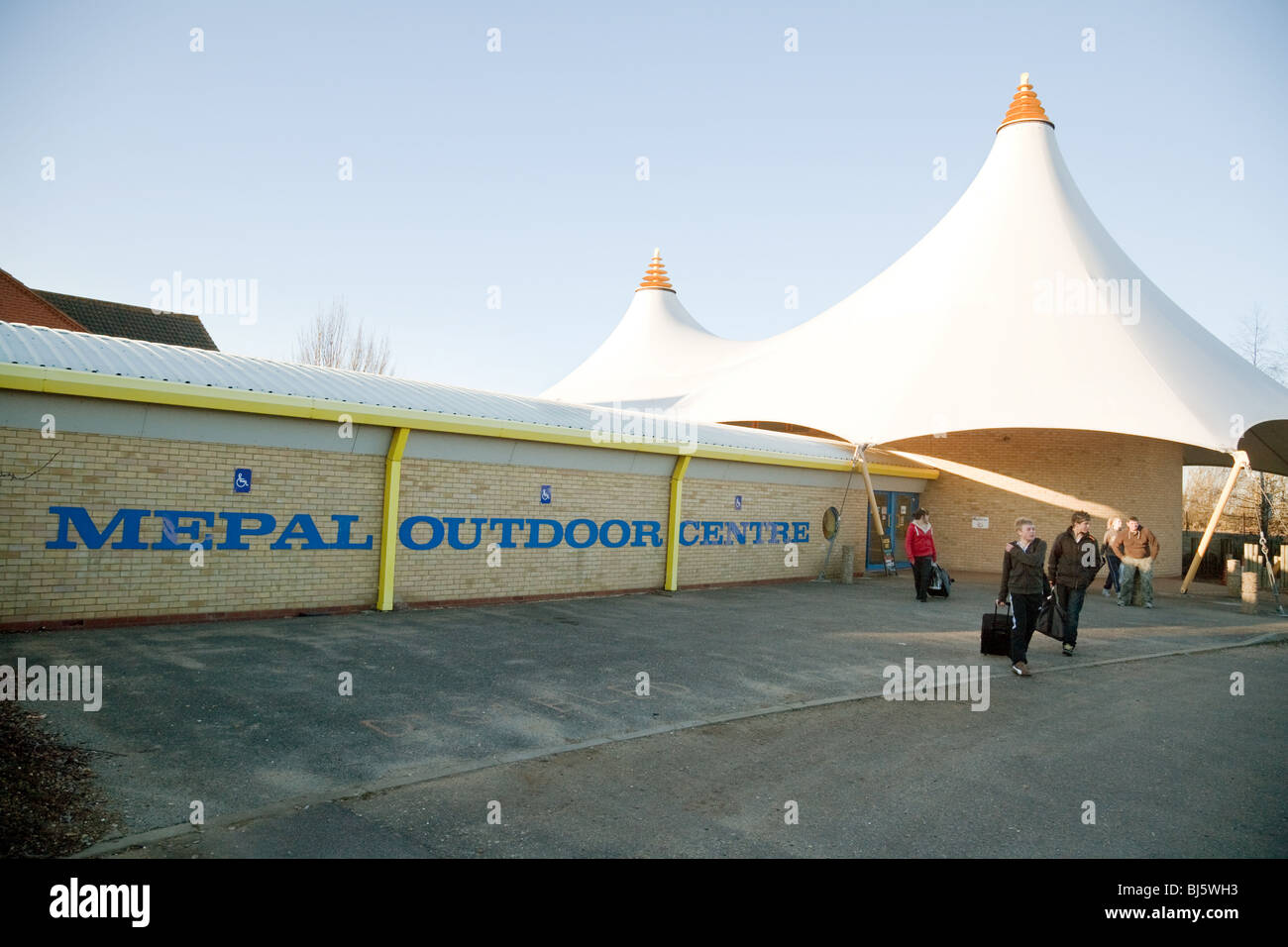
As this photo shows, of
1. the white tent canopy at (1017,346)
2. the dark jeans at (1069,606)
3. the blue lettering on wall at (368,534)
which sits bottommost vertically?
the dark jeans at (1069,606)

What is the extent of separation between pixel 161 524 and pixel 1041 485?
2029cm

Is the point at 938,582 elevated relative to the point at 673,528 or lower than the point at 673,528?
lower

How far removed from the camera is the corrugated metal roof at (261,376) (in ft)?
27.2

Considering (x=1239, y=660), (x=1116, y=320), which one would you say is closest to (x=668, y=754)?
(x=1239, y=660)

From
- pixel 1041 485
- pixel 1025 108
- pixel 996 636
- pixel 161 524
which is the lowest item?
pixel 996 636

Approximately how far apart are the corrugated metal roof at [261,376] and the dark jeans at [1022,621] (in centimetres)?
663

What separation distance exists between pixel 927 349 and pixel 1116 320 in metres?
4.32

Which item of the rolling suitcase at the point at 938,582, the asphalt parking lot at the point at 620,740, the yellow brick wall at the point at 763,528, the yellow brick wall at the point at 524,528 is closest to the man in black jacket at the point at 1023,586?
the asphalt parking lot at the point at 620,740

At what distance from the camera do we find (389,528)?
1042cm

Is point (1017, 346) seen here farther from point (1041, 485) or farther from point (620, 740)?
point (620, 740)

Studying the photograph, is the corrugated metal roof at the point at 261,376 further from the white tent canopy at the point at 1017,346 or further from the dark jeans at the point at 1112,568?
the dark jeans at the point at 1112,568

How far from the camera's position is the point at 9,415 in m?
7.80

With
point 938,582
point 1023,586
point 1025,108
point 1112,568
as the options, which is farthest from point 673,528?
point 1025,108

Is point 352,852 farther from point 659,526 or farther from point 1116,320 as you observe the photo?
point 1116,320
